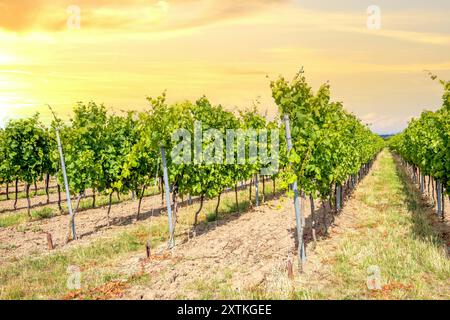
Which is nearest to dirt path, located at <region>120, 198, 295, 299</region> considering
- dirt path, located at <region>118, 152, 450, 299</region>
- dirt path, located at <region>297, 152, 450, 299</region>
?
dirt path, located at <region>118, 152, 450, 299</region>

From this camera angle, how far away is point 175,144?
45.0ft

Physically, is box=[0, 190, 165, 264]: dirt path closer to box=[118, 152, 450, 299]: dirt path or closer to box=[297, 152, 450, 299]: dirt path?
box=[118, 152, 450, 299]: dirt path

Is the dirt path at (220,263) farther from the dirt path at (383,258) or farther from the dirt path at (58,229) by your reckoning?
the dirt path at (58,229)

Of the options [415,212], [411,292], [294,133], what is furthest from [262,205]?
[411,292]

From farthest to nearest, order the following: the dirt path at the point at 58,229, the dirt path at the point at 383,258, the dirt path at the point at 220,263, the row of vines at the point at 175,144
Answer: the dirt path at the point at 58,229, the row of vines at the point at 175,144, the dirt path at the point at 220,263, the dirt path at the point at 383,258

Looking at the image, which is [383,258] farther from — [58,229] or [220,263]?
[58,229]

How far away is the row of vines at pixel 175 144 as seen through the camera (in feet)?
35.0

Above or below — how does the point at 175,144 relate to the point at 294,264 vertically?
above

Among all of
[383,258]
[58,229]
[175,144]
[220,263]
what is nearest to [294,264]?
[220,263]

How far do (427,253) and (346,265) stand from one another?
2468mm

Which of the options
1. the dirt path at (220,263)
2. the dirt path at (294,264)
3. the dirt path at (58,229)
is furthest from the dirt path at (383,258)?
the dirt path at (58,229)

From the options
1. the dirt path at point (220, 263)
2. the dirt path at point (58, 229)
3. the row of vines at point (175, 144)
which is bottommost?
the dirt path at point (58, 229)

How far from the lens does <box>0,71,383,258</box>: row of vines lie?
1066 centimetres

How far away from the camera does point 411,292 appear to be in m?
8.23
